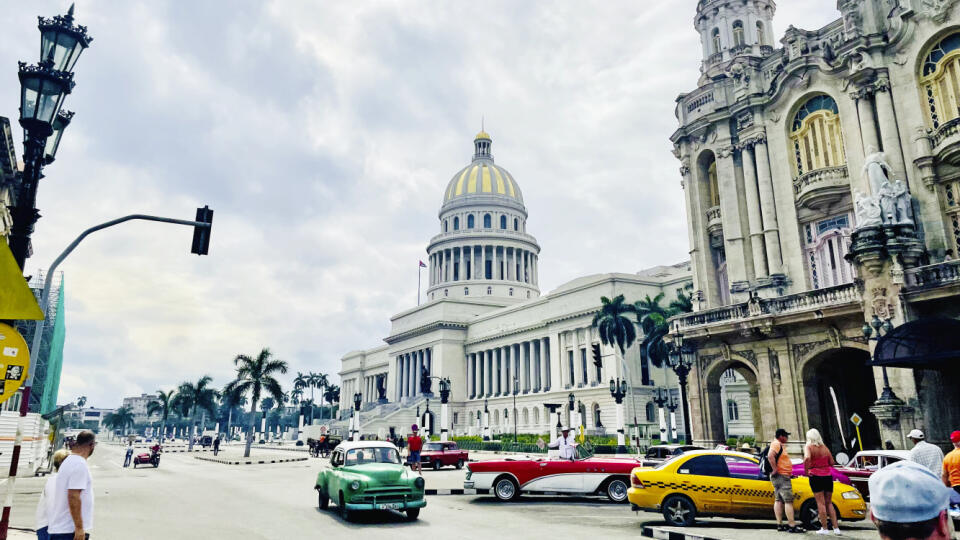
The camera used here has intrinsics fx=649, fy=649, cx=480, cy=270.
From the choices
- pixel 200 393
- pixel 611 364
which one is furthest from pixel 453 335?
pixel 200 393

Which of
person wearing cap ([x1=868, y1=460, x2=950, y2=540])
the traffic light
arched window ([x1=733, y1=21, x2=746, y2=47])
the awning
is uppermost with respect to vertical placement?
arched window ([x1=733, y1=21, x2=746, y2=47])

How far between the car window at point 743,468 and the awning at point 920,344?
9.80 m

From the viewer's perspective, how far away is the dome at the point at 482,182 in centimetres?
11264

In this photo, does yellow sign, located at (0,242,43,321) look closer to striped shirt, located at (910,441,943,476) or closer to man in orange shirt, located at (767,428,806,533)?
man in orange shirt, located at (767,428,806,533)

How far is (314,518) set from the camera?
575 inches

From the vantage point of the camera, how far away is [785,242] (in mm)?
31391

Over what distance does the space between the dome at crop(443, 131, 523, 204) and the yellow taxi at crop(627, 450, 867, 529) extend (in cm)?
9937

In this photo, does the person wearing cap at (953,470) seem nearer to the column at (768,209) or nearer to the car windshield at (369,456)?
the car windshield at (369,456)

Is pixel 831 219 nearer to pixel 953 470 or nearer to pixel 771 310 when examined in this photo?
pixel 771 310

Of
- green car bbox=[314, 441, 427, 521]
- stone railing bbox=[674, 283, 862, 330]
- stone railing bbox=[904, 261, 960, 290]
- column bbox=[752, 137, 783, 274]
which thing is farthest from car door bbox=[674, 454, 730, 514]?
column bbox=[752, 137, 783, 274]

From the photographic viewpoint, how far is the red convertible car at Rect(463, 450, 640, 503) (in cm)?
1778

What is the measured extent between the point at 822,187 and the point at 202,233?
2696cm

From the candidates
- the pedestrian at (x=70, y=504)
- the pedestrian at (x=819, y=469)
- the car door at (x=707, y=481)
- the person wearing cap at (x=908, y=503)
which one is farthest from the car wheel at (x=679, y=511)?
the person wearing cap at (x=908, y=503)

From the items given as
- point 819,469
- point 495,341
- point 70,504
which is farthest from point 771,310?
point 495,341
